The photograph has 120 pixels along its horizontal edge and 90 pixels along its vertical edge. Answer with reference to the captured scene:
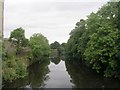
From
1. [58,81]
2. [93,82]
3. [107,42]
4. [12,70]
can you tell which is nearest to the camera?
[93,82]

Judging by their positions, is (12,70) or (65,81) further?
(65,81)

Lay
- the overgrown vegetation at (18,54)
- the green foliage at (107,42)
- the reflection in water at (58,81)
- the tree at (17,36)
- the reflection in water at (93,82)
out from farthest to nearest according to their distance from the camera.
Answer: the tree at (17,36) < the green foliage at (107,42) < the overgrown vegetation at (18,54) < the reflection in water at (58,81) < the reflection in water at (93,82)

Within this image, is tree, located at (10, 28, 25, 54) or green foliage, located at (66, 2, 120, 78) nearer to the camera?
green foliage, located at (66, 2, 120, 78)

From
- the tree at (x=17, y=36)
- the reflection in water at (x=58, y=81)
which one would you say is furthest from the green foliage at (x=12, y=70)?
the tree at (x=17, y=36)

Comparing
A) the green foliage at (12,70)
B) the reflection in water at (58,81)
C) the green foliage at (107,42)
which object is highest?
the green foliage at (107,42)

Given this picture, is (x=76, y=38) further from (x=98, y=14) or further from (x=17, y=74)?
(x=17, y=74)

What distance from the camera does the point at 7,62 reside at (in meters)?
33.7

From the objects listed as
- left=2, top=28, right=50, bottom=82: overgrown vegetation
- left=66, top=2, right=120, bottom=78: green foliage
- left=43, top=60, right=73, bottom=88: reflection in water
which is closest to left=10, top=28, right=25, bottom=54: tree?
left=2, top=28, right=50, bottom=82: overgrown vegetation

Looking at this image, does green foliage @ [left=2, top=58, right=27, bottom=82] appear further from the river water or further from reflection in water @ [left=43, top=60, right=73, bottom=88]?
reflection in water @ [left=43, top=60, right=73, bottom=88]

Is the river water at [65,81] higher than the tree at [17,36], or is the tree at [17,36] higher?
the tree at [17,36]

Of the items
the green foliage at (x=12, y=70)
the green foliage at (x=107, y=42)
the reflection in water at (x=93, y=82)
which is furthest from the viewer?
the green foliage at (x=107, y=42)

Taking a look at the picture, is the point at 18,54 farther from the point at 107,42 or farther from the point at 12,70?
the point at 107,42

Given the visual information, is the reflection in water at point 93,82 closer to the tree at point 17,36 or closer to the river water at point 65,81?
the river water at point 65,81

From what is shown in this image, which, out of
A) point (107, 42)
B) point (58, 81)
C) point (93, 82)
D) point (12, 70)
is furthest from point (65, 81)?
point (107, 42)
